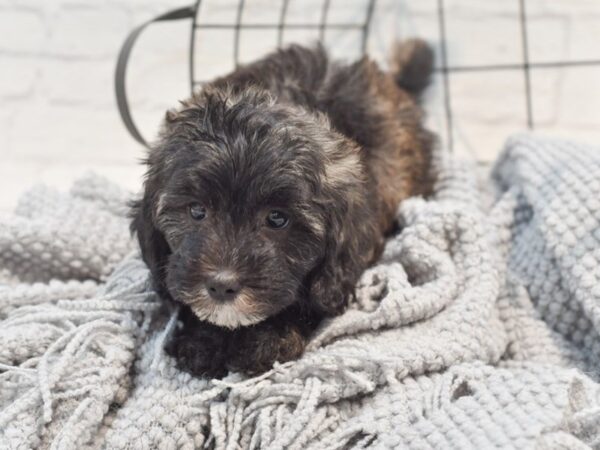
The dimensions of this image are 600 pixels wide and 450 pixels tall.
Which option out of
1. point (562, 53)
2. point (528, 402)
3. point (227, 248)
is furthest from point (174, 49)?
point (528, 402)

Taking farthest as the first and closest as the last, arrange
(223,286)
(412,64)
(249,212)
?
1. (412,64)
2. (249,212)
3. (223,286)

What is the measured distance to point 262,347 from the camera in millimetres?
1628

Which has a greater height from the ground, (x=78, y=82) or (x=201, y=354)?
(x=78, y=82)

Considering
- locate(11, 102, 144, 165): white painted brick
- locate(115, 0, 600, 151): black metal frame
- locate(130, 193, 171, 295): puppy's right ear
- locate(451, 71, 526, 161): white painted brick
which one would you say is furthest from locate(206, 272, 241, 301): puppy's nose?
locate(451, 71, 526, 161): white painted brick

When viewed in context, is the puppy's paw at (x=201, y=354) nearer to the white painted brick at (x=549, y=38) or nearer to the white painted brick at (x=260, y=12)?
the white painted brick at (x=260, y=12)

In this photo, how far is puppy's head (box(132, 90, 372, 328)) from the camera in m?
1.49

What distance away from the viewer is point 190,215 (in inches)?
62.8

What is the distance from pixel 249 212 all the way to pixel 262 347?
0.96 ft

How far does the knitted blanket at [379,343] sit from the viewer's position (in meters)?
1.48

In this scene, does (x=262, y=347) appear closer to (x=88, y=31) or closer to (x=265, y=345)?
(x=265, y=345)

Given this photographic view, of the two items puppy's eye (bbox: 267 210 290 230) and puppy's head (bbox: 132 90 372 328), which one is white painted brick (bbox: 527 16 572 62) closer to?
puppy's head (bbox: 132 90 372 328)

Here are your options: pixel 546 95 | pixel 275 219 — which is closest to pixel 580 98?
pixel 546 95

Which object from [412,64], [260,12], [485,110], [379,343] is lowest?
[379,343]

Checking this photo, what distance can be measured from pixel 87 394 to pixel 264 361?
358 mm
